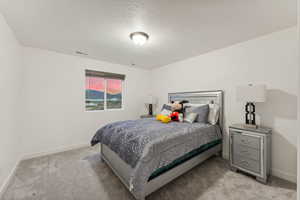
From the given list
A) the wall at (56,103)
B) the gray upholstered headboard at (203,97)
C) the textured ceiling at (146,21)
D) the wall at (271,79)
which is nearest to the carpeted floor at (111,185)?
the wall at (271,79)

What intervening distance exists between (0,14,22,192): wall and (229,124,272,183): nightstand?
3512 mm

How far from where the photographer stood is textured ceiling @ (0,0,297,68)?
146 cm

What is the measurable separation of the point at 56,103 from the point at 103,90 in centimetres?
125

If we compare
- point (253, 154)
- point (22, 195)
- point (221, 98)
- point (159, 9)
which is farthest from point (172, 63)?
point (22, 195)

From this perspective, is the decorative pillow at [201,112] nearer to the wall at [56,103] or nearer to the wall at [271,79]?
the wall at [271,79]

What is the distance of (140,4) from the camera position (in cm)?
145

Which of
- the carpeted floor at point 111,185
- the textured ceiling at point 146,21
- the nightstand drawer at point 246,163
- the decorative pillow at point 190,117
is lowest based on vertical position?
the carpeted floor at point 111,185

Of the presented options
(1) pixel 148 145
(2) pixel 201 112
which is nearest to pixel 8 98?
(1) pixel 148 145

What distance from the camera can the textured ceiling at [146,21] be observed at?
146 centimetres

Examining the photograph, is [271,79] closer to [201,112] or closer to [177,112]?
[201,112]

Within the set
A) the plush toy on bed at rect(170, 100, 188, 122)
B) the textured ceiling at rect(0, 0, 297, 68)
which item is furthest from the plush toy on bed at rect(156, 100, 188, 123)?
the textured ceiling at rect(0, 0, 297, 68)

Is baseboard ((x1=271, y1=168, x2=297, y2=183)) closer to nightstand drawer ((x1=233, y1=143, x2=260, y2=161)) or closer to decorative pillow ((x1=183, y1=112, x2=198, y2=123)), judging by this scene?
nightstand drawer ((x1=233, y1=143, x2=260, y2=161))

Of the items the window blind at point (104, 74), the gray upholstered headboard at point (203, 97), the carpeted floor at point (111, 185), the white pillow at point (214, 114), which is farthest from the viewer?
the window blind at point (104, 74)

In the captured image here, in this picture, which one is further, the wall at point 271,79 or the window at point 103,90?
the window at point 103,90
